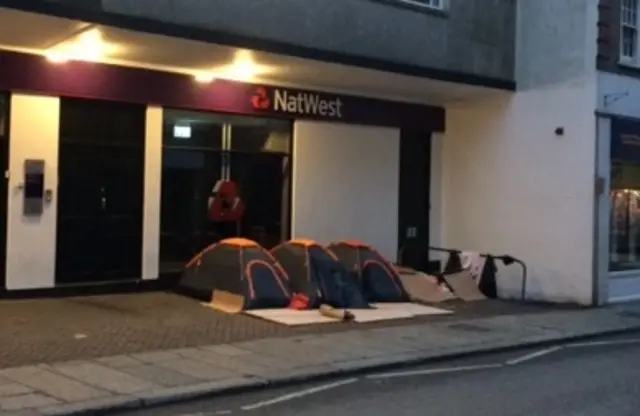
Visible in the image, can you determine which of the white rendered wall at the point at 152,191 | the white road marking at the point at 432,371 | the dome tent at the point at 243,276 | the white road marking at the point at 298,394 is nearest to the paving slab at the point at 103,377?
the white road marking at the point at 298,394

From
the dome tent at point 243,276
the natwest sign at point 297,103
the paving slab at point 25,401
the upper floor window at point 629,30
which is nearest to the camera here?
the paving slab at point 25,401

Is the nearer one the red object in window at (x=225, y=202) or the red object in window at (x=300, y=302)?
the red object in window at (x=300, y=302)

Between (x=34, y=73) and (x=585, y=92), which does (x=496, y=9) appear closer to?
(x=585, y=92)

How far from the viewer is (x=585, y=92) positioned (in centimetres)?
1681

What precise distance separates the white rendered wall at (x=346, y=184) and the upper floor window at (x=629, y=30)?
437 cm

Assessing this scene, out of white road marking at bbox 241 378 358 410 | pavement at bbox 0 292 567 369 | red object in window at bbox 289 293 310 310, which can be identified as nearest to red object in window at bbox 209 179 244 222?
pavement at bbox 0 292 567 369

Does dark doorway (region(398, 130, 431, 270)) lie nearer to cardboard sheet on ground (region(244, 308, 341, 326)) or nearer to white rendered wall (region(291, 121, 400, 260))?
white rendered wall (region(291, 121, 400, 260))

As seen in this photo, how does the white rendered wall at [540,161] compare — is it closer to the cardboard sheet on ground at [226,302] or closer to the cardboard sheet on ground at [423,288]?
the cardboard sheet on ground at [423,288]

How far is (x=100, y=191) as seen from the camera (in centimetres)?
1448

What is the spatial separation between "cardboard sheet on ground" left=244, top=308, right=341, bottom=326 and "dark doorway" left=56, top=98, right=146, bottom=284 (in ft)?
8.34

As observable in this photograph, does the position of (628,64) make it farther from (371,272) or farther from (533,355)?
(533,355)

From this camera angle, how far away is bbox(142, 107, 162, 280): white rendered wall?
14.9 metres

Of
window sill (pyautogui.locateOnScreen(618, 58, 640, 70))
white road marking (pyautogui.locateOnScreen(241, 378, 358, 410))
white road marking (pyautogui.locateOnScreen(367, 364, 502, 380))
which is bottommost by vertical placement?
white road marking (pyautogui.locateOnScreen(241, 378, 358, 410))

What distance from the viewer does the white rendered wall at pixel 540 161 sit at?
1683 cm
